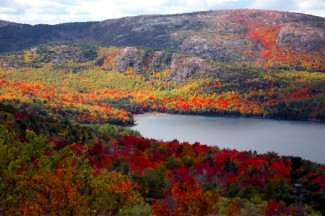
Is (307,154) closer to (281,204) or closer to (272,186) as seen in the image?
Answer: (272,186)

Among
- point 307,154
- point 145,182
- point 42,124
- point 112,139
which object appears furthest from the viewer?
point 307,154

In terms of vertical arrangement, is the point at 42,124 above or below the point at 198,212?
below

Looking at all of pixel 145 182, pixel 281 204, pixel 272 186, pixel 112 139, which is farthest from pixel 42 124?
pixel 281 204

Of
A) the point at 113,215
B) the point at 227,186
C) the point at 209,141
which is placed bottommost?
the point at 209,141

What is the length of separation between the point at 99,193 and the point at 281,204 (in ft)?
114

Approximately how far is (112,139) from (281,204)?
9107 cm

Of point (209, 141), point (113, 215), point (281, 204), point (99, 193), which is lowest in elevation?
point (209, 141)

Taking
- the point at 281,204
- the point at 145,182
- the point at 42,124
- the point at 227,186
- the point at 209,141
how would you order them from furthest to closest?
the point at 209,141 → the point at 42,124 → the point at 227,186 → the point at 145,182 → the point at 281,204

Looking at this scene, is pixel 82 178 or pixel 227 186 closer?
pixel 82 178

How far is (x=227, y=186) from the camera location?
90375 millimetres

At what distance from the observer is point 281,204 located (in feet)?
208

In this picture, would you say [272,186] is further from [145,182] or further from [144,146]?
[144,146]

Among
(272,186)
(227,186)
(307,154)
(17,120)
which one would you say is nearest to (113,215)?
(272,186)

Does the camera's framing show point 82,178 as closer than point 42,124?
Yes
